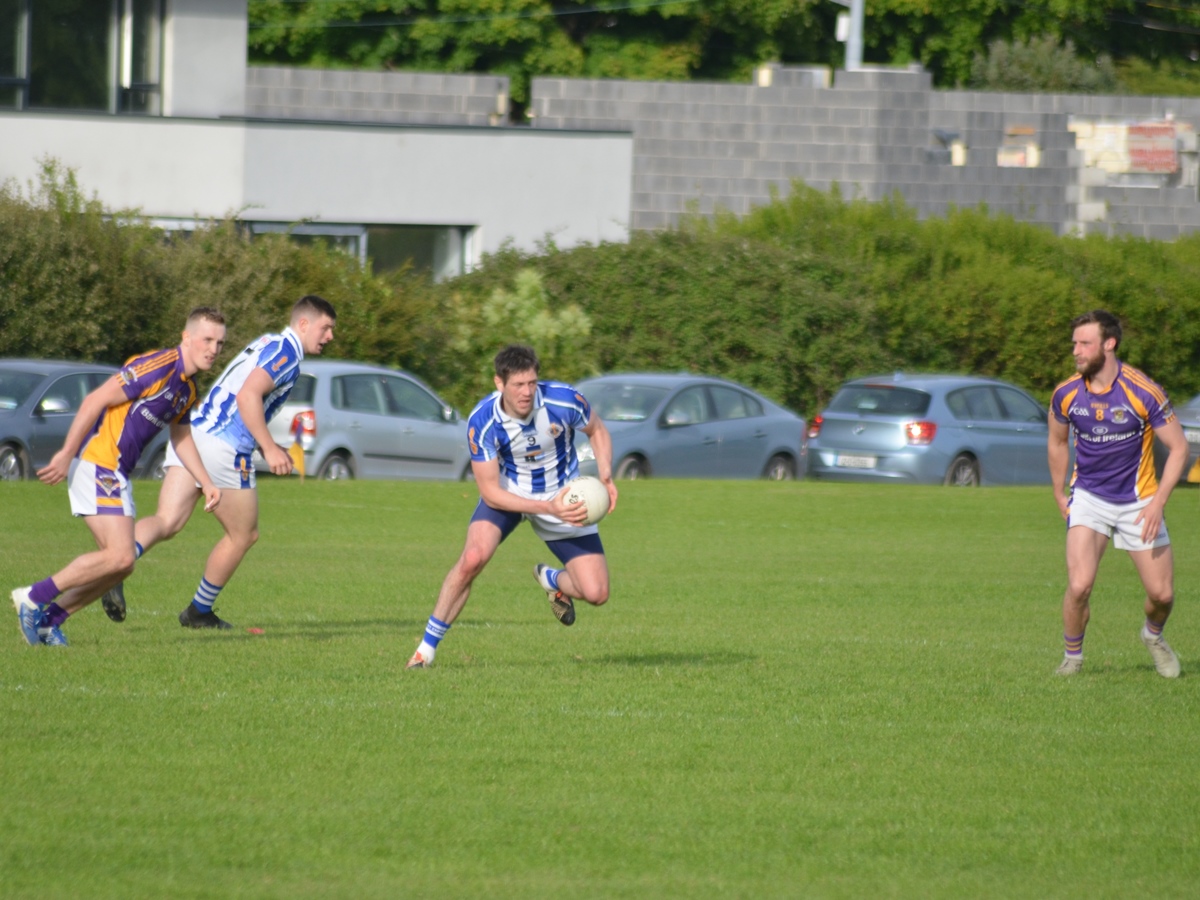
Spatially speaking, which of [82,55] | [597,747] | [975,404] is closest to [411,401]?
[975,404]

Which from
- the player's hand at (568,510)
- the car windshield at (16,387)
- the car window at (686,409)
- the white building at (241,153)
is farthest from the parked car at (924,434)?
the player's hand at (568,510)

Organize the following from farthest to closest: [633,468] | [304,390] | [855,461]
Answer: [855,461] → [633,468] → [304,390]

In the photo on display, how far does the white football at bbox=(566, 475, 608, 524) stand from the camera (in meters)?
9.90

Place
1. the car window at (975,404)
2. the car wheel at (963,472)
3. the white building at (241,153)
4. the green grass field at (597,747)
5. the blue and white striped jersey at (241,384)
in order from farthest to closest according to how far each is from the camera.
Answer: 1. the white building at (241,153)
2. the car window at (975,404)
3. the car wheel at (963,472)
4. the blue and white striped jersey at (241,384)
5. the green grass field at (597,747)

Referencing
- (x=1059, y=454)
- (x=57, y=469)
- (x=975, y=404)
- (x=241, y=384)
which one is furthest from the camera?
(x=975, y=404)

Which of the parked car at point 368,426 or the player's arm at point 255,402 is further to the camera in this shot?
the parked car at point 368,426

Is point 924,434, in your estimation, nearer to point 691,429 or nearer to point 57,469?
point 691,429

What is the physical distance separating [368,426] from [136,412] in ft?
42.3

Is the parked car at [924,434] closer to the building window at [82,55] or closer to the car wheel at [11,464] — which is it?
the car wheel at [11,464]

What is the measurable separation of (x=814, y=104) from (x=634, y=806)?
31938 millimetres

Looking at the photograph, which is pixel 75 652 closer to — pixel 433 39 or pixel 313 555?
pixel 313 555

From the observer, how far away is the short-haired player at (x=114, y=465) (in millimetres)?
10039

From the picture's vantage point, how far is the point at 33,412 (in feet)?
68.8

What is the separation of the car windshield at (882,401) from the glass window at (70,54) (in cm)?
1496
